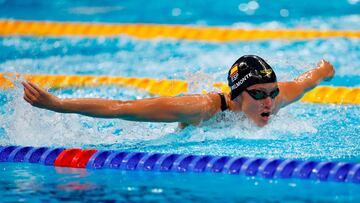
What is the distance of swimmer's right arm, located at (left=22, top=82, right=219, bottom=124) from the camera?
3.98 m

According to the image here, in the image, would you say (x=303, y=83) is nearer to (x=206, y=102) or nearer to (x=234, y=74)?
(x=234, y=74)

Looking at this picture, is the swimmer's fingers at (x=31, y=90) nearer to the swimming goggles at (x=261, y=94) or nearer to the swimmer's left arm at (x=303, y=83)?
the swimming goggles at (x=261, y=94)

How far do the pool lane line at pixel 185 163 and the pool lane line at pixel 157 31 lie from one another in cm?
441

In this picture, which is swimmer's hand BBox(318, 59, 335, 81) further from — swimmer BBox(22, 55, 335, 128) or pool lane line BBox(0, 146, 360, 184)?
A: pool lane line BBox(0, 146, 360, 184)

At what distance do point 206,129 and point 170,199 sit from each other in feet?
4.24

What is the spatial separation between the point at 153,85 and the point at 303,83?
206 cm

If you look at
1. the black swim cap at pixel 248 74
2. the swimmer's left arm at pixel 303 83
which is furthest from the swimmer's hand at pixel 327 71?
the black swim cap at pixel 248 74

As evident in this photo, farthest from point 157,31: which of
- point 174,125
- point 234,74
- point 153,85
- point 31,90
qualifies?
point 31,90

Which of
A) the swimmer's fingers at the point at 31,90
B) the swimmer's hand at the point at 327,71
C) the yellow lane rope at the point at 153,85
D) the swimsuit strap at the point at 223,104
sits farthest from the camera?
the yellow lane rope at the point at 153,85

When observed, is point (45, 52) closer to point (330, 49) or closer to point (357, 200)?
point (330, 49)

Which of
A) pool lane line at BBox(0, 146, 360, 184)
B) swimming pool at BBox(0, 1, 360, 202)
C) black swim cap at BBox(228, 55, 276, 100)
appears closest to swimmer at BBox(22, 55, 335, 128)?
black swim cap at BBox(228, 55, 276, 100)

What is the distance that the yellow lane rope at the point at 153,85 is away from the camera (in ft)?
20.9

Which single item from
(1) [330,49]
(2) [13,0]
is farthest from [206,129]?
(2) [13,0]

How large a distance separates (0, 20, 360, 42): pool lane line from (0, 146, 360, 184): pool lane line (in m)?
4.41
